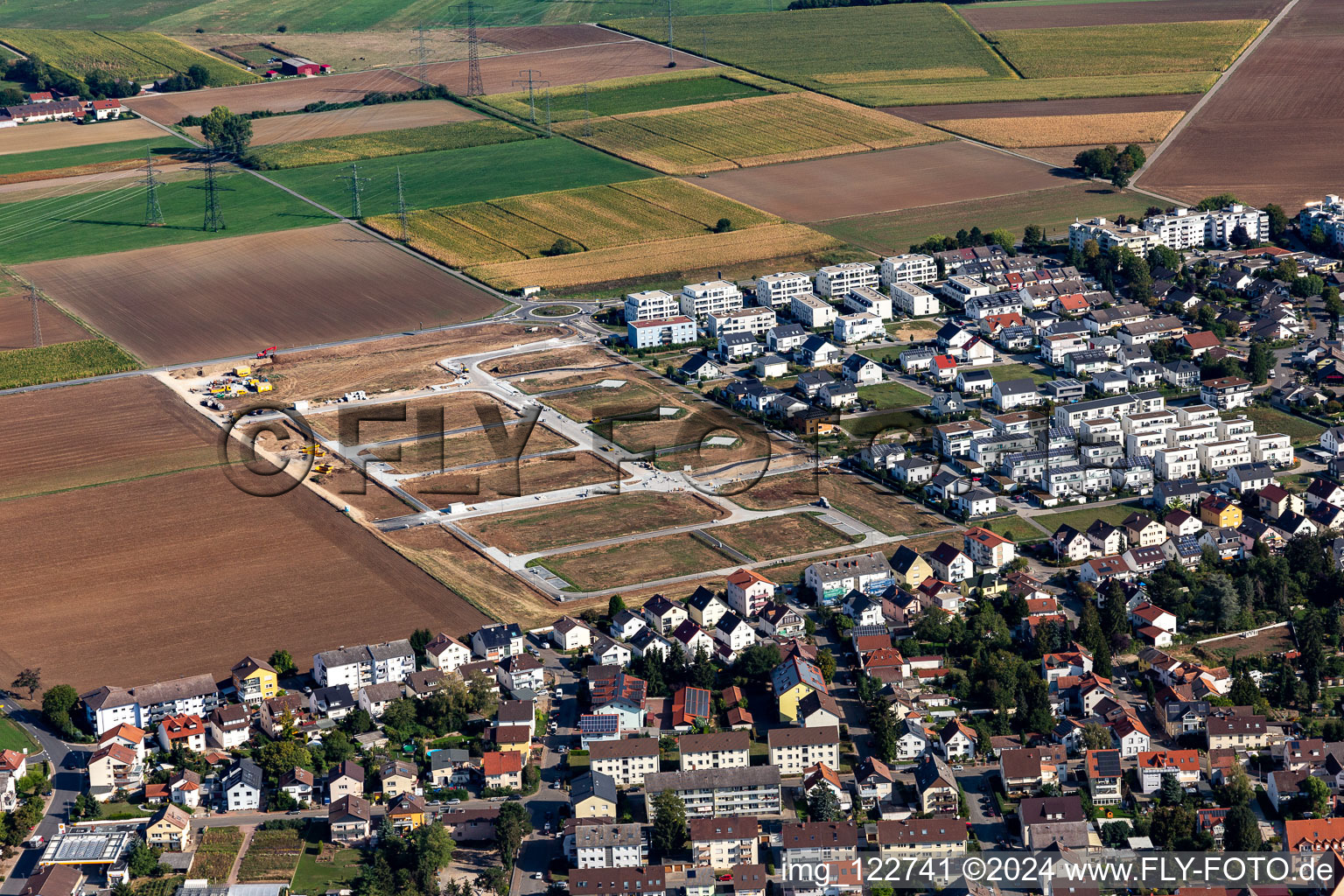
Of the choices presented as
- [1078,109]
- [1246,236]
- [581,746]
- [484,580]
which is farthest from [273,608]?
[1078,109]

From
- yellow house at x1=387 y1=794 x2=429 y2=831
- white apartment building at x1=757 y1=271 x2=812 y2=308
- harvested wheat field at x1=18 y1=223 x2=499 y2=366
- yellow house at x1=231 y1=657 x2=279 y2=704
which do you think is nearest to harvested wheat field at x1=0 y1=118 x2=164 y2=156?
harvested wheat field at x1=18 y1=223 x2=499 y2=366

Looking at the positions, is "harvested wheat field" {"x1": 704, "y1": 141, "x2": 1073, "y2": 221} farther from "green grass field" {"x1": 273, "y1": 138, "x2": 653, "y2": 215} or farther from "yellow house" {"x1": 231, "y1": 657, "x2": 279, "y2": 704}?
"yellow house" {"x1": 231, "y1": 657, "x2": 279, "y2": 704}

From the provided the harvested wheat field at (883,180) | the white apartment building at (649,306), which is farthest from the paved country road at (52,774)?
the harvested wheat field at (883,180)

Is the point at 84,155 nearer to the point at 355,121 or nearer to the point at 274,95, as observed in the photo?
the point at 355,121

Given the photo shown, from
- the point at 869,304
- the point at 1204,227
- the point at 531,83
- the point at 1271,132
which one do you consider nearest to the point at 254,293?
the point at 869,304

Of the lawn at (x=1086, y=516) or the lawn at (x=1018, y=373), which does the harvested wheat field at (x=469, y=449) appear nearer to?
the lawn at (x=1086, y=516)

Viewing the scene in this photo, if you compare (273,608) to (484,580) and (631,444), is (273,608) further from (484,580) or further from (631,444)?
(631,444)
